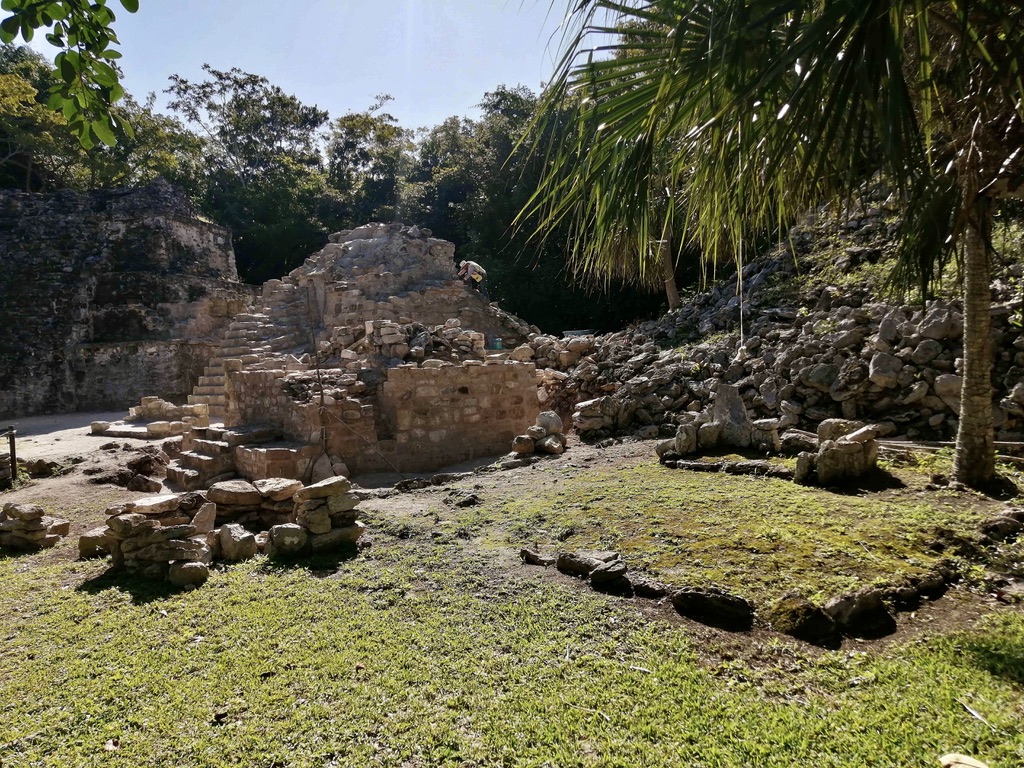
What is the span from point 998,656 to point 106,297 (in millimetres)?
24226

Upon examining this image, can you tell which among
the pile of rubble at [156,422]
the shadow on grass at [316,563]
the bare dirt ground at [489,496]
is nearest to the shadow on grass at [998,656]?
the bare dirt ground at [489,496]

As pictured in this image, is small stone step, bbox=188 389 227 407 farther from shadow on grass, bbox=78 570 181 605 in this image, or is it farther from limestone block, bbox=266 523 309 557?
limestone block, bbox=266 523 309 557

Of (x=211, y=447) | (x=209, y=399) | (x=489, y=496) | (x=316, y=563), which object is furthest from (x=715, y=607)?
(x=209, y=399)

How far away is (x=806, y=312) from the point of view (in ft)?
32.5

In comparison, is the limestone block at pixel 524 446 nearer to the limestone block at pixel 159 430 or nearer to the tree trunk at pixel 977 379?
the tree trunk at pixel 977 379

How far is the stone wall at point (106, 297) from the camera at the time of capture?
1823cm

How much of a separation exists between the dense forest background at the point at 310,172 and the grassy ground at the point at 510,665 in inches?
544

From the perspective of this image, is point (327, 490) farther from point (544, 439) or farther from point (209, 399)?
point (209, 399)

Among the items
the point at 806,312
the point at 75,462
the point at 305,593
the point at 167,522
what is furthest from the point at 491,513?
the point at 75,462

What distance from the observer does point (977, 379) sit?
4.71 meters

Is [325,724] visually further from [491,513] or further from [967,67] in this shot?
[967,67]

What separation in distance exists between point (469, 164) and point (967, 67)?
26.7m

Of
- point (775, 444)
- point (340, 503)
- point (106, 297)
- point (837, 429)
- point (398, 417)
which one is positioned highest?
point (106, 297)

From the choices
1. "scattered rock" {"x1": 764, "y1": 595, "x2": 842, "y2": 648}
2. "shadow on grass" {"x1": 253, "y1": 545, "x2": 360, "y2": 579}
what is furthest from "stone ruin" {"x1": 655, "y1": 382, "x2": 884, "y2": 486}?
"shadow on grass" {"x1": 253, "y1": 545, "x2": 360, "y2": 579}
